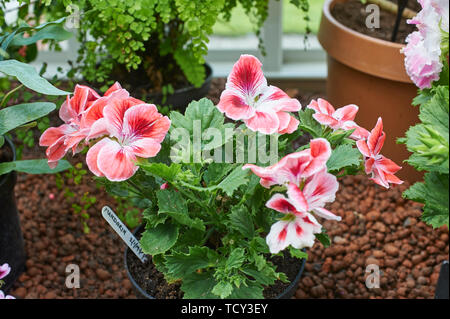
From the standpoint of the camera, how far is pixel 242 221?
3.22 feet

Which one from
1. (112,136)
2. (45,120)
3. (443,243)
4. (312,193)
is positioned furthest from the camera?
(443,243)

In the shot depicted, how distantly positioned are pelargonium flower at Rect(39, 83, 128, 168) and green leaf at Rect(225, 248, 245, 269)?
0.31 metres

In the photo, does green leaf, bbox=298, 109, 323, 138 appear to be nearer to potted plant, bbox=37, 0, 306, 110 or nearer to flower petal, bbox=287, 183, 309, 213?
flower petal, bbox=287, 183, 309, 213

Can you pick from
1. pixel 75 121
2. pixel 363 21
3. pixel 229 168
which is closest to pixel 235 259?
pixel 229 168

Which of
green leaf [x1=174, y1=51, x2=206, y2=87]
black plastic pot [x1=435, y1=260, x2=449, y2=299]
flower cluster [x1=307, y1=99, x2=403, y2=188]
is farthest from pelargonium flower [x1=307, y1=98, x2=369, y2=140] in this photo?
green leaf [x1=174, y1=51, x2=206, y2=87]

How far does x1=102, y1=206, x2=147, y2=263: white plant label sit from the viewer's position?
42.9 inches

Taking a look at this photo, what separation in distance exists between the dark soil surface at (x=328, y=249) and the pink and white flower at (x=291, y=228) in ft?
2.13

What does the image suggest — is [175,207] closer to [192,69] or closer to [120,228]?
[120,228]

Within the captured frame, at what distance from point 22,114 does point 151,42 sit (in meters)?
0.74

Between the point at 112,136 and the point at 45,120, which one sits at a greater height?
the point at 112,136

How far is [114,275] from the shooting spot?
5.16 feet
